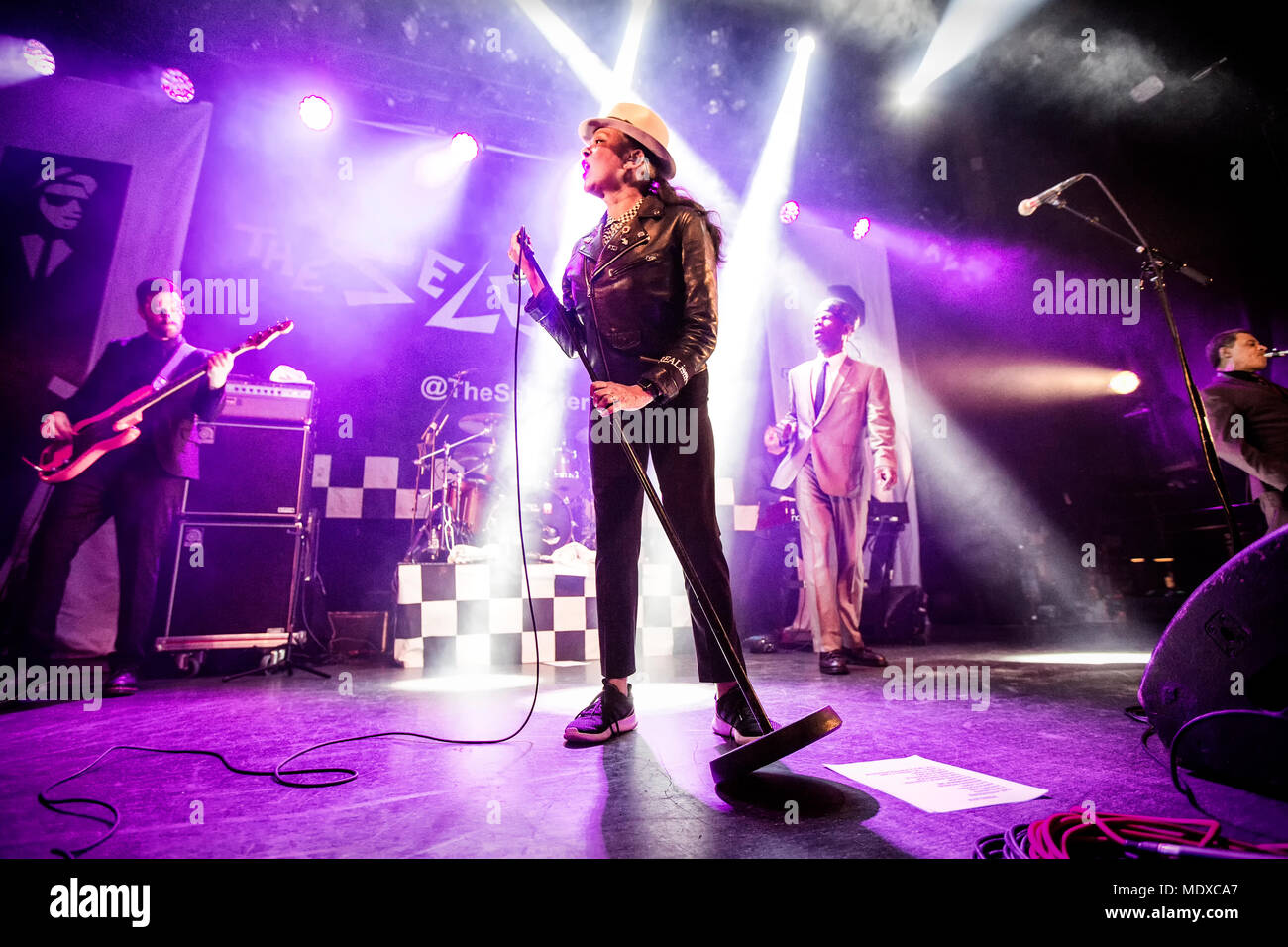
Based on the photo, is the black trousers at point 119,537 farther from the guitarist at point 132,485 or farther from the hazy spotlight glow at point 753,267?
the hazy spotlight glow at point 753,267

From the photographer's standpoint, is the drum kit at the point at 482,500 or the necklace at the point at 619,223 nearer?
the necklace at the point at 619,223

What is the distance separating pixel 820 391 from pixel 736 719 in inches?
84.8

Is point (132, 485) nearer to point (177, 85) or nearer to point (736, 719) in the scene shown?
point (177, 85)

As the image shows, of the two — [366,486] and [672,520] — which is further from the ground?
[366,486]

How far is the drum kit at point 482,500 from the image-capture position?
3.74m

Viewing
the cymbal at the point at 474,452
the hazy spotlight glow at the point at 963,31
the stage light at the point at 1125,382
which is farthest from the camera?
the stage light at the point at 1125,382

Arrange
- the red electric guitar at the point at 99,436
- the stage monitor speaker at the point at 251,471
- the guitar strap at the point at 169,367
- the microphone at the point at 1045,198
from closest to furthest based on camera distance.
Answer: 1. the microphone at the point at 1045,198
2. the red electric guitar at the point at 99,436
3. the guitar strap at the point at 169,367
4. the stage monitor speaker at the point at 251,471

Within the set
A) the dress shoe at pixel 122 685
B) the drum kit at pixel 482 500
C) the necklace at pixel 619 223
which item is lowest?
the dress shoe at pixel 122 685

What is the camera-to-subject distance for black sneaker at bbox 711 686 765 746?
1.55 m

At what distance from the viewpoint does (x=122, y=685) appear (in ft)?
8.03

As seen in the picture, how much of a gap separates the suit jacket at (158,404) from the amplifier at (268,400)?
16 centimetres

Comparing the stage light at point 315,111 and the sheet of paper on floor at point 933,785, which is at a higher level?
the stage light at point 315,111

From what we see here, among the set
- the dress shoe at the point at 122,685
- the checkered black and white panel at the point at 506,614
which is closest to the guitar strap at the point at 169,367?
the dress shoe at the point at 122,685

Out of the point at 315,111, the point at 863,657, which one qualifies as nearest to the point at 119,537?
the point at 315,111
